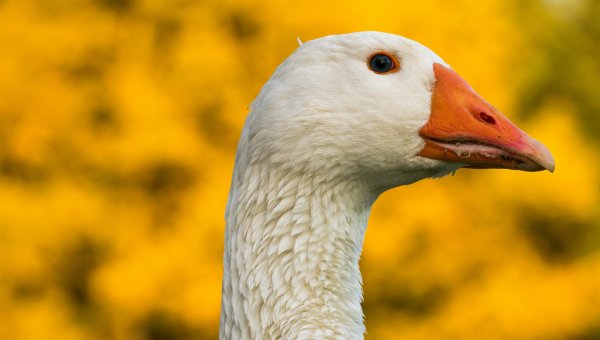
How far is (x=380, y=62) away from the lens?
319cm

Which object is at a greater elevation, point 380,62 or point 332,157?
point 380,62

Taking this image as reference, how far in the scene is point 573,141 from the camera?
33.8ft

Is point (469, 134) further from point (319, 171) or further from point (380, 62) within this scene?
point (319, 171)

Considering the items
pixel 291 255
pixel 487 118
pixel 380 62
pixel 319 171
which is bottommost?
pixel 291 255

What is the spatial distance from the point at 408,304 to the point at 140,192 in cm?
329

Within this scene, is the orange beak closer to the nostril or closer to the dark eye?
the nostril

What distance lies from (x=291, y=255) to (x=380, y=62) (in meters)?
0.78

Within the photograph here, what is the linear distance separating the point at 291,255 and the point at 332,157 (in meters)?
0.38

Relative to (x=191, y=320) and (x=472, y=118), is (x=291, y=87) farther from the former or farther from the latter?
(x=191, y=320)

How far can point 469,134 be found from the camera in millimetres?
3098

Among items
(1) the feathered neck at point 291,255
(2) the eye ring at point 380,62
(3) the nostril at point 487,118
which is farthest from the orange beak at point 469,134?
(1) the feathered neck at point 291,255

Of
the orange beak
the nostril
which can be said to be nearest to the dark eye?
the orange beak

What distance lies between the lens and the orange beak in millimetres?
3021

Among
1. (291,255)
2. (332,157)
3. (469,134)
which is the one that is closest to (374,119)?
(332,157)
